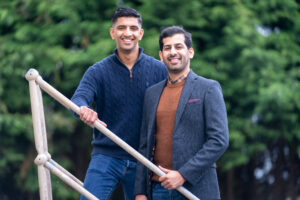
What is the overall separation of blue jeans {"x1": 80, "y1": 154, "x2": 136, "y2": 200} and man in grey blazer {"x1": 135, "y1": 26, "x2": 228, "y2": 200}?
294 mm

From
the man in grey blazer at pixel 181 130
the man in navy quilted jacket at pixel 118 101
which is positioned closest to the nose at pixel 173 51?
the man in grey blazer at pixel 181 130

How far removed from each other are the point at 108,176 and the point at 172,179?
2.14ft

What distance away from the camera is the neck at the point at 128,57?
323 cm

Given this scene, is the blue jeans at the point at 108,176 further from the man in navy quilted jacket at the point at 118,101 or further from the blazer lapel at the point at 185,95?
the blazer lapel at the point at 185,95

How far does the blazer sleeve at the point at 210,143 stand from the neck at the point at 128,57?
0.81 m

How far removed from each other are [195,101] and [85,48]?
6.11 meters

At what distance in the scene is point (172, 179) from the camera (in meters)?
2.55

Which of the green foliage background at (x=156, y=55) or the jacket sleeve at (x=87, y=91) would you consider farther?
the green foliage background at (x=156, y=55)

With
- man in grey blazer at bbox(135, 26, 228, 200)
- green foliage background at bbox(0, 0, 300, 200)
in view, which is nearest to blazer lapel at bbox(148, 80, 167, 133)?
man in grey blazer at bbox(135, 26, 228, 200)

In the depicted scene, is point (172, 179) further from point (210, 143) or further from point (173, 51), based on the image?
point (173, 51)

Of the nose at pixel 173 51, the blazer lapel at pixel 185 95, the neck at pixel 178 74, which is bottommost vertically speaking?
the blazer lapel at pixel 185 95

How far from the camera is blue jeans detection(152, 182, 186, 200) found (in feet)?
8.70

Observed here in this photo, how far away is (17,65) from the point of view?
8836 millimetres

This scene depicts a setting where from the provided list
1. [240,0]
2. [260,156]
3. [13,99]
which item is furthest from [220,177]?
[13,99]
